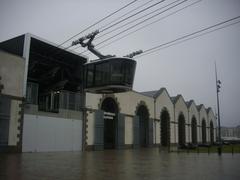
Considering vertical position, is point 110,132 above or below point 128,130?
below

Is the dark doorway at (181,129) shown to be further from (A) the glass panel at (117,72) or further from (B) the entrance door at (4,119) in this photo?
(B) the entrance door at (4,119)

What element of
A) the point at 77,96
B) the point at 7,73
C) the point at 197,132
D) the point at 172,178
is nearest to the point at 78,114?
the point at 77,96

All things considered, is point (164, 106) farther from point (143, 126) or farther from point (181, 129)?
point (181, 129)

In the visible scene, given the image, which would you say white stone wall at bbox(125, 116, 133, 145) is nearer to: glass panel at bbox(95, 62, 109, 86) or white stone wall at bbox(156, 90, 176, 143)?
white stone wall at bbox(156, 90, 176, 143)

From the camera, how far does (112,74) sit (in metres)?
22.2

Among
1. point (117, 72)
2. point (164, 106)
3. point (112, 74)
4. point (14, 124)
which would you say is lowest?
point (14, 124)

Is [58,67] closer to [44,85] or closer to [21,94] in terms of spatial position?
[44,85]

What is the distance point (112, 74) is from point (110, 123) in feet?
50.9

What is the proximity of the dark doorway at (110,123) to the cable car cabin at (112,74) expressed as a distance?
12.0m

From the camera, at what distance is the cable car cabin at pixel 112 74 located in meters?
21.9

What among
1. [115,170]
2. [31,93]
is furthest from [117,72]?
[115,170]

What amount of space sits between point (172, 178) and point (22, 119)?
17.9 meters

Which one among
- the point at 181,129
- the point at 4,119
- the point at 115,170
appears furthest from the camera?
the point at 181,129

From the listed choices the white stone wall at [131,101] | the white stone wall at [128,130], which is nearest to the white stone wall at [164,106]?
the white stone wall at [131,101]
